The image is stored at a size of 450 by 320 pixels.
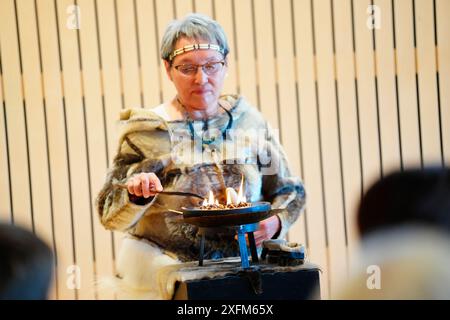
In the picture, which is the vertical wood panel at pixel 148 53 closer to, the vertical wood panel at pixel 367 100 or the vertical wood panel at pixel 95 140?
the vertical wood panel at pixel 95 140

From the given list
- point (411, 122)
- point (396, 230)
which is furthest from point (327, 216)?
point (396, 230)

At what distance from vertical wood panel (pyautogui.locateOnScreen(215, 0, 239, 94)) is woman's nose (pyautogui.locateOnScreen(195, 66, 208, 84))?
315 mm

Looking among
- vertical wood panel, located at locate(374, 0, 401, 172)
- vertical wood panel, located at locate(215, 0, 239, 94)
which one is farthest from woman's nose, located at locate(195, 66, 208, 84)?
vertical wood panel, located at locate(374, 0, 401, 172)

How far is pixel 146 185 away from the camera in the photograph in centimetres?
232

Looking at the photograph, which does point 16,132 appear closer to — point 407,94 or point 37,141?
point 37,141

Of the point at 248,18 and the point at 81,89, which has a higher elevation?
the point at 248,18

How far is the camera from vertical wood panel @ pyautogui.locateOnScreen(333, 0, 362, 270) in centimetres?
289

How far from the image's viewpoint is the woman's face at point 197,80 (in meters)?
2.52

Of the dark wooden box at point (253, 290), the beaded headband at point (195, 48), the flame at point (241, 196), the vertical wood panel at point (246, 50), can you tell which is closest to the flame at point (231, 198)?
the flame at point (241, 196)

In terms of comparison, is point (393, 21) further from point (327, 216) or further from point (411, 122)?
point (327, 216)

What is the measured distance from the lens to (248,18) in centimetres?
288

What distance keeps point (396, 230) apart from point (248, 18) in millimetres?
1257

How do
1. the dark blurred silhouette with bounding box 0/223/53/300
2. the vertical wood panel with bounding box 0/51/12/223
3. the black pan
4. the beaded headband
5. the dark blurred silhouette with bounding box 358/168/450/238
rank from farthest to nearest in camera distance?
1. the vertical wood panel with bounding box 0/51/12/223
2. the beaded headband
3. the black pan
4. the dark blurred silhouette with bounding box 358/168/450/238
5. the dark blurred silhouette with bounding box 0/223/53/300

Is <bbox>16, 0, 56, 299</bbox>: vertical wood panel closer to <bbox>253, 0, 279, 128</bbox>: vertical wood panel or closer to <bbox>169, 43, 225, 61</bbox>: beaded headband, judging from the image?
<bbox>169, 43, 225, 61</bbox>: beaded headband
